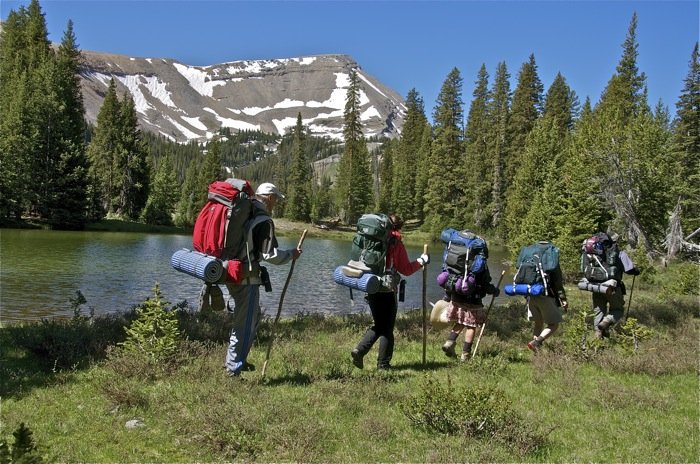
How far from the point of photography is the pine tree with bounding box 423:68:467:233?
219 ft

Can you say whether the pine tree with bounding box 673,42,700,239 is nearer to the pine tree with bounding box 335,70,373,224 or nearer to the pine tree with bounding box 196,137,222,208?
the pine tree with bounding box 335,70,373,224

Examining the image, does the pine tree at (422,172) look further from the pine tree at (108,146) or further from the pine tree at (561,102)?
the pine tree at (108,146)

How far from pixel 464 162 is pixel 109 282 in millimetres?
55137

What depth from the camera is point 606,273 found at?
10703 millimetres

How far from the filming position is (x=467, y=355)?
346 inches

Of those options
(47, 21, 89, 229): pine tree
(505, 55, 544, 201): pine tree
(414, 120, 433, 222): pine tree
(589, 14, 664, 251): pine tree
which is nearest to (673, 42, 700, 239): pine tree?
(589, 14, 664, 251): pine tree

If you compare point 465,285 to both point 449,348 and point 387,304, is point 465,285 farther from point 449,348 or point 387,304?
point 387,304

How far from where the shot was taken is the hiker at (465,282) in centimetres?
869

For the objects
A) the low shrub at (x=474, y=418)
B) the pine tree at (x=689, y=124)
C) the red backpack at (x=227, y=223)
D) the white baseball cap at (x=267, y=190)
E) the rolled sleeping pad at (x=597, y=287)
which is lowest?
the low shrub at (x=474, y=418)

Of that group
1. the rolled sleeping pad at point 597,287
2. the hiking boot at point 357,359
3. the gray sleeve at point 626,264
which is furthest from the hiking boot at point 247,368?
the gray sleeve at point 626,264

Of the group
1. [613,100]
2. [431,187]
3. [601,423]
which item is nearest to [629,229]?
[613,100]

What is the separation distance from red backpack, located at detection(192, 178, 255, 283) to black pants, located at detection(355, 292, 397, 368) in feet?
7.63

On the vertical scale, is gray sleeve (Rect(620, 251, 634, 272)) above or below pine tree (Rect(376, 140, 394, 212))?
below

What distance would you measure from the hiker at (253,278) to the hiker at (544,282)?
4.97 m
